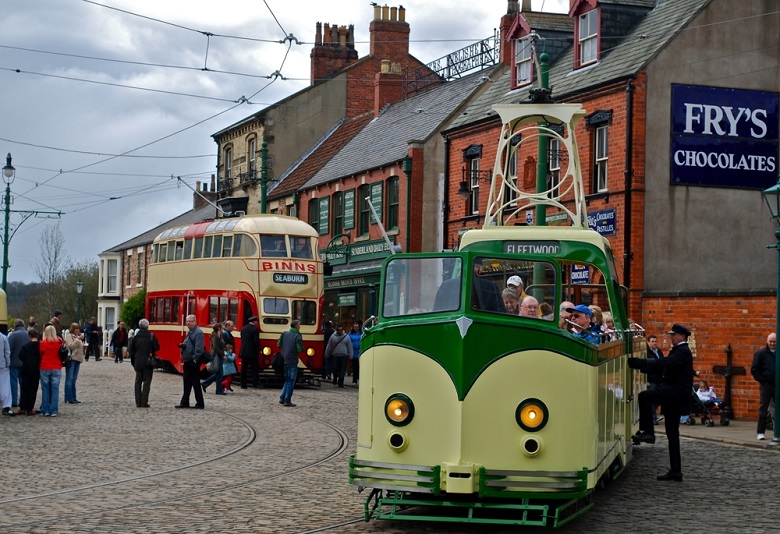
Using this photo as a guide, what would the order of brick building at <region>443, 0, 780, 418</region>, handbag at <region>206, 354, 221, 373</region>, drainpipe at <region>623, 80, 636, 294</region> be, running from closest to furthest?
handbag at <region>206, 354, 221, 373</region>, drainpipe at <region>623, 80, 636, 294</region>, brick building at <region>443, 0, 780, 418</region>

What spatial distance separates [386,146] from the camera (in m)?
44.2

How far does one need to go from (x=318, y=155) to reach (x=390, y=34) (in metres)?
5.88

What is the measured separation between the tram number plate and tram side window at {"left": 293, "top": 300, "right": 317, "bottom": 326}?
553 millimetres

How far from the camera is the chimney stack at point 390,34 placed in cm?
5097

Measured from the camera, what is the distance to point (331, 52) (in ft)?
181

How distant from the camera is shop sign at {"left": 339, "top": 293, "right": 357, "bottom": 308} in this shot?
145 ft

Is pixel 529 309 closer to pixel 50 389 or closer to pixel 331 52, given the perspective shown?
pixel 50 389

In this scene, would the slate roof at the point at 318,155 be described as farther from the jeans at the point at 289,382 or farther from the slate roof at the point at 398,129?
the jeans at the point at 289,382

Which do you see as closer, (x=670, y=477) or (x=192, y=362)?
(x=670, y=477)

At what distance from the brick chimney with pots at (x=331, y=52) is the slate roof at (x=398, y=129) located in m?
6.50

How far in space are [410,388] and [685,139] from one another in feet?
68.2

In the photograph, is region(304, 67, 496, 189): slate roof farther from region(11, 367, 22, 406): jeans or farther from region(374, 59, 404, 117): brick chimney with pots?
region(11, 367, 22, 406): jeans

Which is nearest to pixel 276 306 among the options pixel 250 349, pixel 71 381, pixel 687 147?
pixel 250 349

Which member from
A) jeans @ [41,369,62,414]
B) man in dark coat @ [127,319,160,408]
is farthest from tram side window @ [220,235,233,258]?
jeans @ [41,369,62,414]
